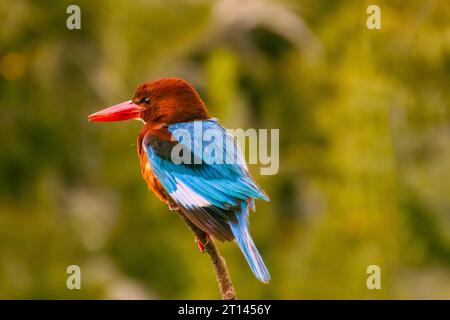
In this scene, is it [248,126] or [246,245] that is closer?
[246,245]

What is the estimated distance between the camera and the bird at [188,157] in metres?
1.34

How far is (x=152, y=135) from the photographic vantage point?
1456mm

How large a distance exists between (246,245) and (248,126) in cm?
247

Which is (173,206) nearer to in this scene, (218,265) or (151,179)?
(151,179)

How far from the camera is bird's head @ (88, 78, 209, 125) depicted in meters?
1.39

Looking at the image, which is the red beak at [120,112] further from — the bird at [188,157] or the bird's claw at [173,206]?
the bird's claw at [173,206]

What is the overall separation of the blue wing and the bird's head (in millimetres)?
20

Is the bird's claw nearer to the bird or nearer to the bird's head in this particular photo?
the bird

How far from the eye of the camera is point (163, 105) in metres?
1.41

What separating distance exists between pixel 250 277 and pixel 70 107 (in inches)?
48.2

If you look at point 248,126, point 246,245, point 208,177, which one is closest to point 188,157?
point 208,177
